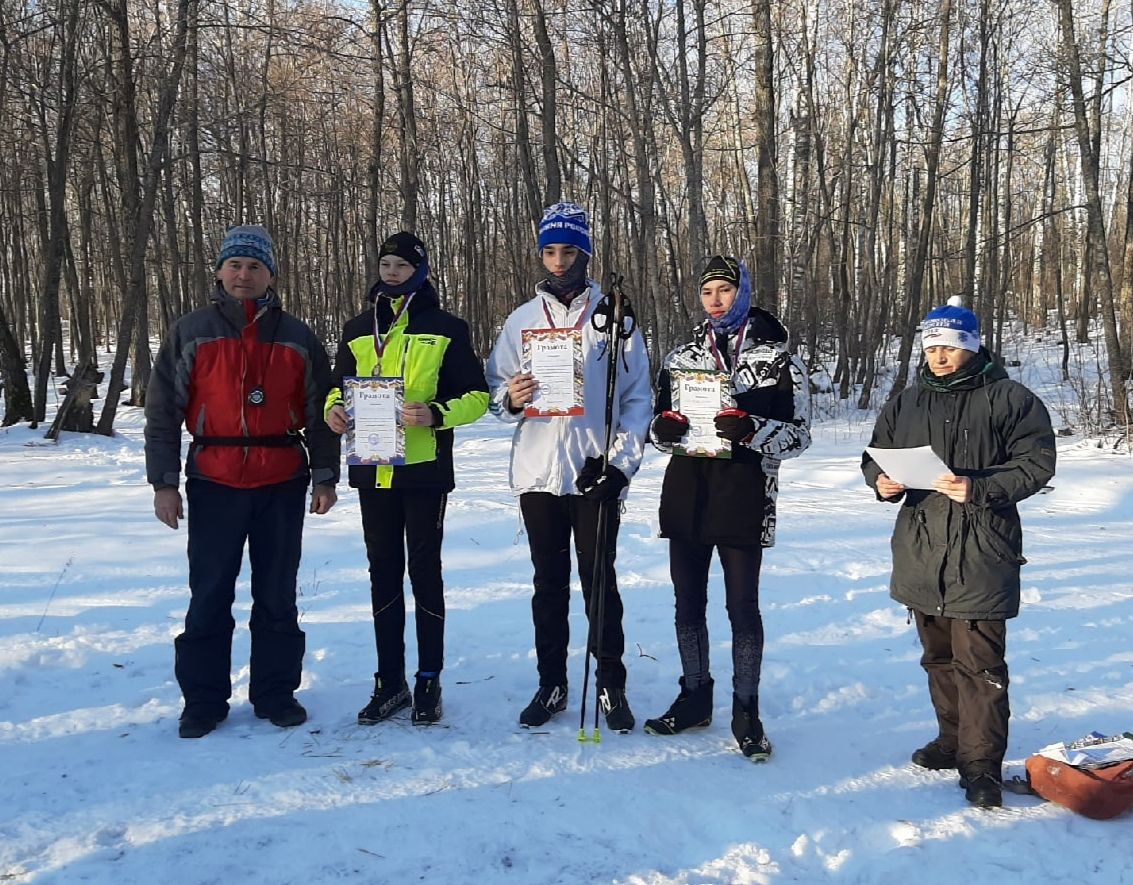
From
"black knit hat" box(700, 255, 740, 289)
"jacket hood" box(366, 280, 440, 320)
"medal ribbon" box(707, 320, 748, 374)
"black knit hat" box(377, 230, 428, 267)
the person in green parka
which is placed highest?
"black knit hat" box(377, 230, 428, 267)

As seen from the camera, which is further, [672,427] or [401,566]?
[401,566]

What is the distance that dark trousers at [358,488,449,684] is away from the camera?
12.4ft

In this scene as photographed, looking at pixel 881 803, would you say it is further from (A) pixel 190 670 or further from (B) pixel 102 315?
(B) pixel 102 315

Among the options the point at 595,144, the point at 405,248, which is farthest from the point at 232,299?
the point at 595,144

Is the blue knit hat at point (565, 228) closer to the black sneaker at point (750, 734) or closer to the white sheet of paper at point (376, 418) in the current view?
the white sheet of paper at point (376, 418)

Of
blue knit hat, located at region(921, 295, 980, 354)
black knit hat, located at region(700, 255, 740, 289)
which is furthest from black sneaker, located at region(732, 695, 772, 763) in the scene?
black knit hat, located at region(700, 255, 740, 289)

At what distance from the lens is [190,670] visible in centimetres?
371

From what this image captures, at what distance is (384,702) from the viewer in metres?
3.85

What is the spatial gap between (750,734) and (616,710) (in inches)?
23.2

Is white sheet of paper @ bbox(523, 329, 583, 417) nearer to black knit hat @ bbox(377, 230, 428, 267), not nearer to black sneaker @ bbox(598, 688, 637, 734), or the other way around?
black knit hat @ bbox(377, 230, 428, 267)

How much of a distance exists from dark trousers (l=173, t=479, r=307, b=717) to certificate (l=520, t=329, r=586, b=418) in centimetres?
121

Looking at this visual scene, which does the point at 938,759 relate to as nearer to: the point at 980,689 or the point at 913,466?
the point at 980,689

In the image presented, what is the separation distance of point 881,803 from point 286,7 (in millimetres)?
23768

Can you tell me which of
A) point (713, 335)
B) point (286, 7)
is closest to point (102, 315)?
point (286, 7)
